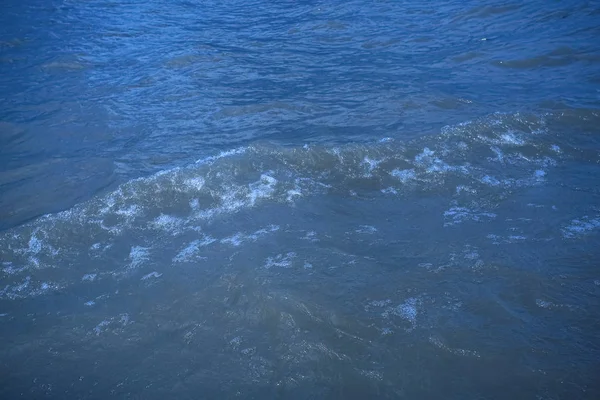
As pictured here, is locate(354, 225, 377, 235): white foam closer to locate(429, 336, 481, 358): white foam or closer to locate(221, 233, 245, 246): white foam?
locate(221, 233, 245, 246): white foam

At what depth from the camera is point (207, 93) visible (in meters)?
9.39

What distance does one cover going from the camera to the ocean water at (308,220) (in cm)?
424

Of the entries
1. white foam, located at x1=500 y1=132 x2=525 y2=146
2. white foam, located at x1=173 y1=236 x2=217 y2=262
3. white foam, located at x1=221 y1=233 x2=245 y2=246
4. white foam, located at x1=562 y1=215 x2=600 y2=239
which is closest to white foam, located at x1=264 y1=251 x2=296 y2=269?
white foam, located at x1=221 y1=233 x2=245 y2=246

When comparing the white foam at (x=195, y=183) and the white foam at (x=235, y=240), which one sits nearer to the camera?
the white foam at (x=235, y=240)

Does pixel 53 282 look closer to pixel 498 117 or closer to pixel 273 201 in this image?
pixel 273 201

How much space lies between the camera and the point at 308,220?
5.95 m

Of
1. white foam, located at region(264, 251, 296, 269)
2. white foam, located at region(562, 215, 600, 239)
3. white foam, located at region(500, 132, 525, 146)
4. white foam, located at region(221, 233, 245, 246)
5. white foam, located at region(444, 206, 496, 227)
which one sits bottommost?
white foam, located at region(562, 215, 600, 239)

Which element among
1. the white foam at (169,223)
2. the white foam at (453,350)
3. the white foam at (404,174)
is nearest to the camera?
the white foam at (453,350)

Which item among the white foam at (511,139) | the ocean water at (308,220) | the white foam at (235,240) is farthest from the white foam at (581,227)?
the white foam at (235,240)

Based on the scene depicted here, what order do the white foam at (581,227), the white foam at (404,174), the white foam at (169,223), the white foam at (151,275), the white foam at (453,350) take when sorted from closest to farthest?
the white foam at (453,350) → the white foam at (151,275) → the white foam at (581,227) → the white foam at (169,223) → the white foam at (404,174)

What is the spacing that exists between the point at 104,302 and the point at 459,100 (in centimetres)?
682

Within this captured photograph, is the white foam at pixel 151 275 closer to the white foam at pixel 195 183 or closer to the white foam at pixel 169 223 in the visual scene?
the white foam at pixel 169 223

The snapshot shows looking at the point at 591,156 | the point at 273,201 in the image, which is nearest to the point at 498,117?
the point at 591,156

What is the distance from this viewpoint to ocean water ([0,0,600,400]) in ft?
13.9
